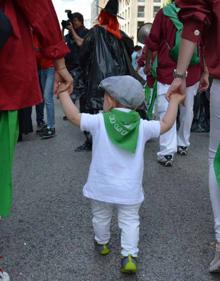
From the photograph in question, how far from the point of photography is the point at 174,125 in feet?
17.3

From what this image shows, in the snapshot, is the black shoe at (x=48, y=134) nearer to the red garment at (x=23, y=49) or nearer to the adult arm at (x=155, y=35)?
the adult arm at (x=155, y=35)

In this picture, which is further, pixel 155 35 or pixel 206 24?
pixel 155 35

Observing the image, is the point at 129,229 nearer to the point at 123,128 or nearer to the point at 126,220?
the point at 126,220

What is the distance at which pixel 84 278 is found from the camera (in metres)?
2.71

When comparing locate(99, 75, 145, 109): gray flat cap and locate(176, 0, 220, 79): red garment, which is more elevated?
locate(176, 0, 220, 79): red garment

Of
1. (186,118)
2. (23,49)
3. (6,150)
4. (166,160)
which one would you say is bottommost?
(166,160)

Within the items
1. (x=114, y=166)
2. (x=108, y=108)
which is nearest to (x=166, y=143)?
(x=108, y=108)

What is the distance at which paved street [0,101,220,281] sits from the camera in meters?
2.81

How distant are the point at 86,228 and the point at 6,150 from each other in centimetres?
118

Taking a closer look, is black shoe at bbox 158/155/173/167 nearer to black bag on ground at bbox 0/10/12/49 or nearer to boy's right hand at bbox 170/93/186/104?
boy's right hand at bbox 170/93/186/104

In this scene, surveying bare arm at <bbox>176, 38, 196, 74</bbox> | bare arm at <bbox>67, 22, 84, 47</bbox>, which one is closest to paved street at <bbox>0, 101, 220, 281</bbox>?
bare arm at <bbox>176, 38, 196, 74</bbox>

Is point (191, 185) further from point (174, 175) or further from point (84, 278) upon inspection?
point (84, 278)

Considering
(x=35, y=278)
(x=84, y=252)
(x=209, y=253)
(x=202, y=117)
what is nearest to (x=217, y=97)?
(x=209, y=253)

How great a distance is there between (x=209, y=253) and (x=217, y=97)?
107 cm
